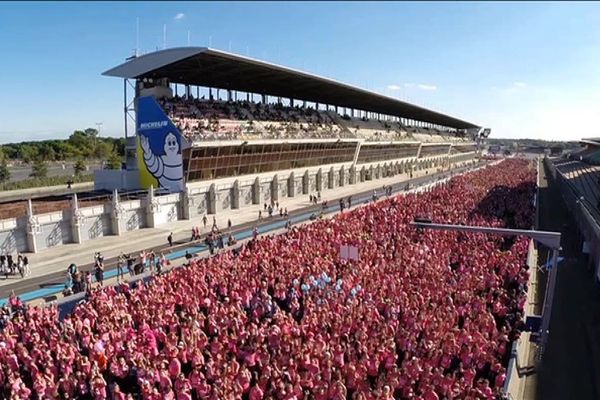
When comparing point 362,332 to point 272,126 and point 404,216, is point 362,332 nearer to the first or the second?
point 404,216

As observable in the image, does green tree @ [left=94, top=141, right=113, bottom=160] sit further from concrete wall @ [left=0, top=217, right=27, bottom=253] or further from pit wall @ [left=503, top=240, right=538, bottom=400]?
pit wall @ [left=503, top=240, right=538, bottom=400]

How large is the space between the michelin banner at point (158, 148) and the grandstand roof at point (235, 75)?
307 cm

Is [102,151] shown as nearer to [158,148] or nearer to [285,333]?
[158,148]

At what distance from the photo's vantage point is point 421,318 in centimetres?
1135

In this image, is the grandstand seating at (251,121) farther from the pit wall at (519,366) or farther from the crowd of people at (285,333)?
the pit wall at (519,366)

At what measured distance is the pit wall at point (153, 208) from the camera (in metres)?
23.5

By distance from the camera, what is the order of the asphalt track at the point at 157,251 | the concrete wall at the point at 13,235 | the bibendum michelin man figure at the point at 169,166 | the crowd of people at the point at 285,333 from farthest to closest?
the bibendum michelin man figure at the point at 169,166 → the concrete wall at the point at 13,235 → the asphalt track at the point at 157,251 → the crowd of people at the point at 285,333

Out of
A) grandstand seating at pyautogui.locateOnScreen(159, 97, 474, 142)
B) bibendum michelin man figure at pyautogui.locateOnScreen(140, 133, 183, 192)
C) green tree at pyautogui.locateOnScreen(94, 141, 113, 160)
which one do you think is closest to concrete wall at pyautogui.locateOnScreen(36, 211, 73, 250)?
bibendum michelin man figure at pyautogui.locateOnScreen(140, 133, 183, 192)

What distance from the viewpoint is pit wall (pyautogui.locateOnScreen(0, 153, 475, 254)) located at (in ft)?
76.9

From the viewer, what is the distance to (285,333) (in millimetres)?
10398

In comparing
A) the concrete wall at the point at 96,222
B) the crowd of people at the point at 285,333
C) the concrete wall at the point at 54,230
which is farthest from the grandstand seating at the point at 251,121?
the crowd of people at the point at 285,333

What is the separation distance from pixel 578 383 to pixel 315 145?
38.8 m

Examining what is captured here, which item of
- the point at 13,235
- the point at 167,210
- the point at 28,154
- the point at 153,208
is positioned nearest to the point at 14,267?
the point at 13,235

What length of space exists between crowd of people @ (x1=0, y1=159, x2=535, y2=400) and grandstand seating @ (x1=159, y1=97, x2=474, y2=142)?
20.9 meters
